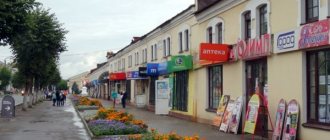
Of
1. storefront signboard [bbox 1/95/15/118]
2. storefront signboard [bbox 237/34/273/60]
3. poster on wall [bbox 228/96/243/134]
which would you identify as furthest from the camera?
storefront signboard [bbox 1/95/15/118]

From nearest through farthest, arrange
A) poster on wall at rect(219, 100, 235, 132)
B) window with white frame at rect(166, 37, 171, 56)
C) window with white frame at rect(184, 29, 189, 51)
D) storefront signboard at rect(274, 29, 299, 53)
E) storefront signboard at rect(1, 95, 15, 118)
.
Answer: storefront signboard at rect(274, 29, 299, 53) → poster on wall at rect(219, 100, 235, 132) → storefront signboard at rect(1, 95, 15, 118) → window with white frame at rect(184, 29, 189, 51) → window with white frame at rect(166, 37, 171, 56)

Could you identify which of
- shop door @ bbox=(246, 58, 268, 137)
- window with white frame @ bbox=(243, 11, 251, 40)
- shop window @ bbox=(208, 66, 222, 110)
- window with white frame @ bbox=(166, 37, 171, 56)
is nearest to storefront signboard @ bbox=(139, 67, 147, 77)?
window with white frame @ bbox=(166, 37, 171, 56)

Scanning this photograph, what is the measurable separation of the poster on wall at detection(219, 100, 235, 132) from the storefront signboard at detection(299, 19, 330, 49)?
5.65 m

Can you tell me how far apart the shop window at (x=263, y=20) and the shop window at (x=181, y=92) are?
10.3m

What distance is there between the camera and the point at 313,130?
13891mm

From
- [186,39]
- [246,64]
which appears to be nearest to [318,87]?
[246,64]

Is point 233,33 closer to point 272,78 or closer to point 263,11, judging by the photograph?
point 263,11

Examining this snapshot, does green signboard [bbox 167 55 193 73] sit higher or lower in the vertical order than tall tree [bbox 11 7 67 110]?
lower

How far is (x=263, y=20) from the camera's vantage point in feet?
58.7

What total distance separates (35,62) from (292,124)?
27991 millimetres

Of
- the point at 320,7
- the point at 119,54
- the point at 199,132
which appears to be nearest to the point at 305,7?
the point at 320,7

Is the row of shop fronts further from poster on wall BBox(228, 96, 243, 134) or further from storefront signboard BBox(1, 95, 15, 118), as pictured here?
storefront signboard BBox(1, 95, 15, 118)

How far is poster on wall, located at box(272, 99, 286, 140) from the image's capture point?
15133 mm

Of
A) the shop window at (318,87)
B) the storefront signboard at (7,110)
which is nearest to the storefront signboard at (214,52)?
the shop window at (318,87)
